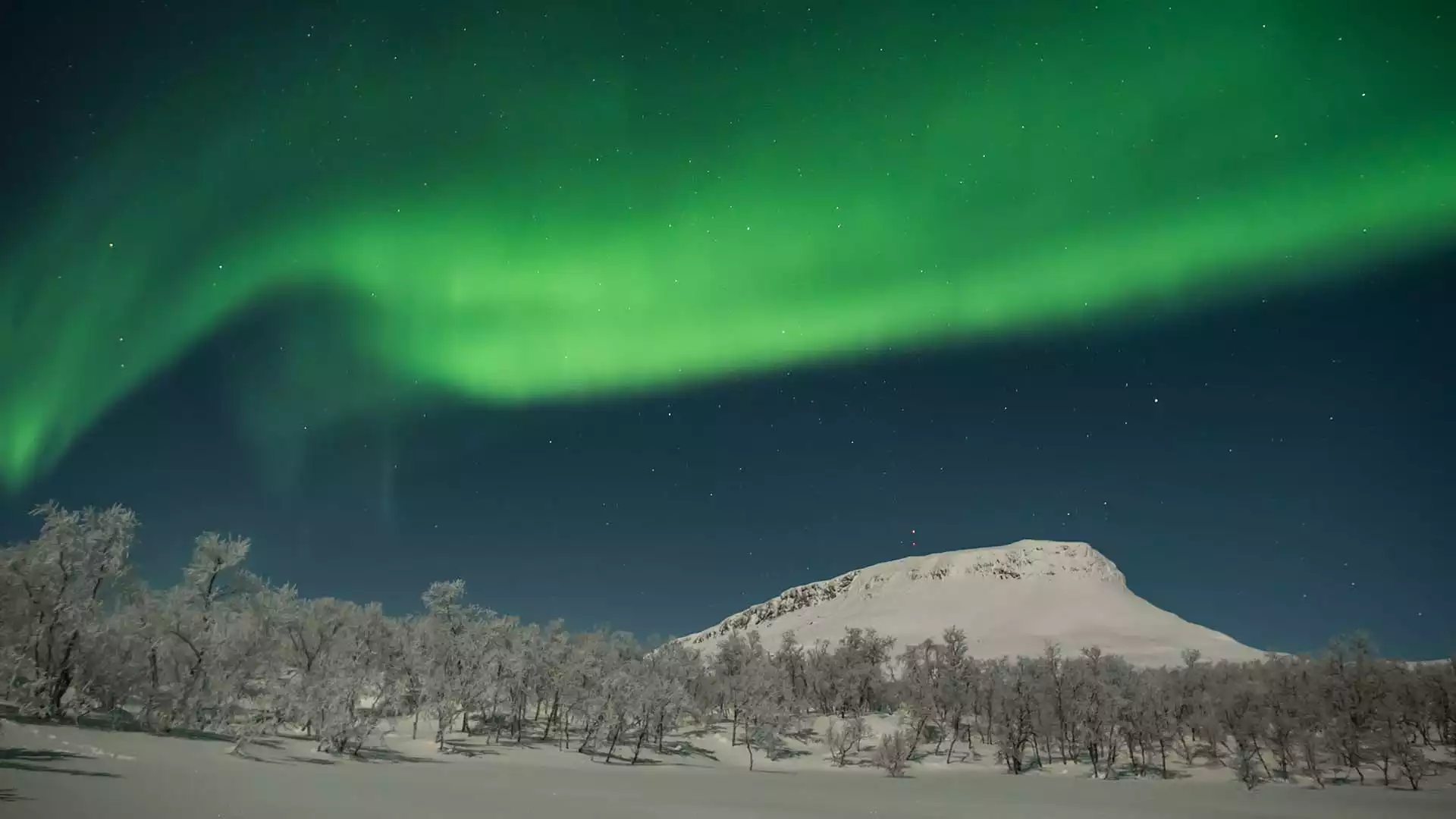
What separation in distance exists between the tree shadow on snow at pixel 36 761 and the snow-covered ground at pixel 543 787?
0.39 feet

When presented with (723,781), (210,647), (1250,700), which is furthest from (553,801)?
(1250,700)

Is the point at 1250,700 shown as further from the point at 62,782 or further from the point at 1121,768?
the point at 62,782

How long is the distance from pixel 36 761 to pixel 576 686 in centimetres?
3834

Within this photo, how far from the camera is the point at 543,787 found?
34.4 meters

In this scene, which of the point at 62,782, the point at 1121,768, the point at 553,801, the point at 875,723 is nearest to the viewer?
the point at 62,782

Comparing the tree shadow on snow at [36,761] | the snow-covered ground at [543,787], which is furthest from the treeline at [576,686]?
the tree shadow on snow at [36,761]

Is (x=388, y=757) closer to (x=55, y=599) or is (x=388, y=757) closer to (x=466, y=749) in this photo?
(x=466, y=749)

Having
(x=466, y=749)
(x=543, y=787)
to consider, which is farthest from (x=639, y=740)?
(x=543, y=787)

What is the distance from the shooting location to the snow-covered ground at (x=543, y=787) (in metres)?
20.5

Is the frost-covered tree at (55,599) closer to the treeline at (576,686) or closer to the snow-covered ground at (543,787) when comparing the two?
the treeline at (576,686)

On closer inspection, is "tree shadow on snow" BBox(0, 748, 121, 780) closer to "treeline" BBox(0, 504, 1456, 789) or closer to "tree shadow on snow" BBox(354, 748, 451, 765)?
"treeline" BBox(0, 504, 1456, 789)

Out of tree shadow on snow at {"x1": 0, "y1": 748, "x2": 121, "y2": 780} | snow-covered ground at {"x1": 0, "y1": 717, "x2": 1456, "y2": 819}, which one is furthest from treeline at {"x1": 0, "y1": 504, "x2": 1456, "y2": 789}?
tree shadow on snow at {"x1": 0, "y1": 748, "x2": 121, "y2": 780}

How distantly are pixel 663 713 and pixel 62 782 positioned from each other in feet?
141

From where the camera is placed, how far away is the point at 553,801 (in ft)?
92.1
